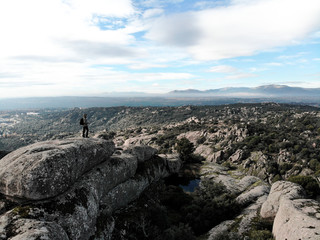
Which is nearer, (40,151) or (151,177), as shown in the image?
(40,151)

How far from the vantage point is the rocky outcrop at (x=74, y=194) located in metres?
12.4

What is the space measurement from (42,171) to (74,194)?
3.29 metres

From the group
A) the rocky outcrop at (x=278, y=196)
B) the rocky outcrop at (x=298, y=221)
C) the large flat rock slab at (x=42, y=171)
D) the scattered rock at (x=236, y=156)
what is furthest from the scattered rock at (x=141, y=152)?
the scattered rock at (x=236, y=156)

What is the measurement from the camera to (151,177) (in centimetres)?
3075

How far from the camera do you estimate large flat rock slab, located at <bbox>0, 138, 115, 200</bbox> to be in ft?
47.0

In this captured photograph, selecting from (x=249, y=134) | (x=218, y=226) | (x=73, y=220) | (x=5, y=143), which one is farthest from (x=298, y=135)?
(x=5, y=143)

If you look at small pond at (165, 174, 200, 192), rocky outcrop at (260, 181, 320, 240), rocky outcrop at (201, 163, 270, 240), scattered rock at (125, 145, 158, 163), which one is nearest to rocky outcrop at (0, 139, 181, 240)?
scattered rock at (125, 145, 158, 163)

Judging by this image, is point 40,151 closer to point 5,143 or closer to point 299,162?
point 299,162

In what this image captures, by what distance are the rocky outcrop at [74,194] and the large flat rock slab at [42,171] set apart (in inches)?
2.7

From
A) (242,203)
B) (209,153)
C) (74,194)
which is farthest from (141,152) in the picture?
(209,153)

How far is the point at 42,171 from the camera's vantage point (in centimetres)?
1467

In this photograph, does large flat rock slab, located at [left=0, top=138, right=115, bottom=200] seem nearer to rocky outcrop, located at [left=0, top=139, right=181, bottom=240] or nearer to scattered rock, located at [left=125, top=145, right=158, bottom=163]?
rocky outcrop, located at [left=0, top=139, right=181, bottom=240]

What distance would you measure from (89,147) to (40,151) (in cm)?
454

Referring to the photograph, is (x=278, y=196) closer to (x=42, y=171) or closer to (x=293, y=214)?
(x=293, y=214)
